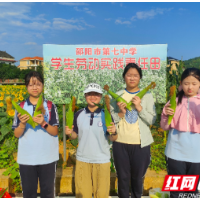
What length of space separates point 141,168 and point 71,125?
1.11 metres

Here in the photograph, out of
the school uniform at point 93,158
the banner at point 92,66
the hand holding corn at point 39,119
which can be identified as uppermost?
the banner at point 92,66

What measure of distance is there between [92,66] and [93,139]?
1.67m

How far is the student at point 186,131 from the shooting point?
2.25 metres

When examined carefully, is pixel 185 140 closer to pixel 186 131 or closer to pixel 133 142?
pixel 186 131

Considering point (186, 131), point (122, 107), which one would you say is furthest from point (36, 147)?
point (186, 131)

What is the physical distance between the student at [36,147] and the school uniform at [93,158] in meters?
0.34

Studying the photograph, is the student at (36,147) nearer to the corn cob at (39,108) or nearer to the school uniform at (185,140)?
the corn cob at (39,108)

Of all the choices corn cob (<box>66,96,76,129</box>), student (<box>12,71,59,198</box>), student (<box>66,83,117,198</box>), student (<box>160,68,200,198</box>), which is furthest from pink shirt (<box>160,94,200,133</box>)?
student (<box>12,71,59,198</box>)

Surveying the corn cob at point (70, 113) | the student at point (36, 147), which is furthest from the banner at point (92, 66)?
the corn cob at point (70, 113)

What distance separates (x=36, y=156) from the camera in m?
2.26

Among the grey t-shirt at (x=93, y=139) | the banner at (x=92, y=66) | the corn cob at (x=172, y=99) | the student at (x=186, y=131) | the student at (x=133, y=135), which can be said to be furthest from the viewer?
the banner at (x=92, y=66)

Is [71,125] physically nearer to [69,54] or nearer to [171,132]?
[171,132]

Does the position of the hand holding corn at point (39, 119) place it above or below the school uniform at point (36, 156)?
above

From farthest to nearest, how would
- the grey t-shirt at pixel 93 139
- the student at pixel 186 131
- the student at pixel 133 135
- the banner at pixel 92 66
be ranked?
the banner at pixel 92 66 → the student at pixel 133 135 → the grey t-shirt at pixel 93 139 → the student at pixel 186 131
